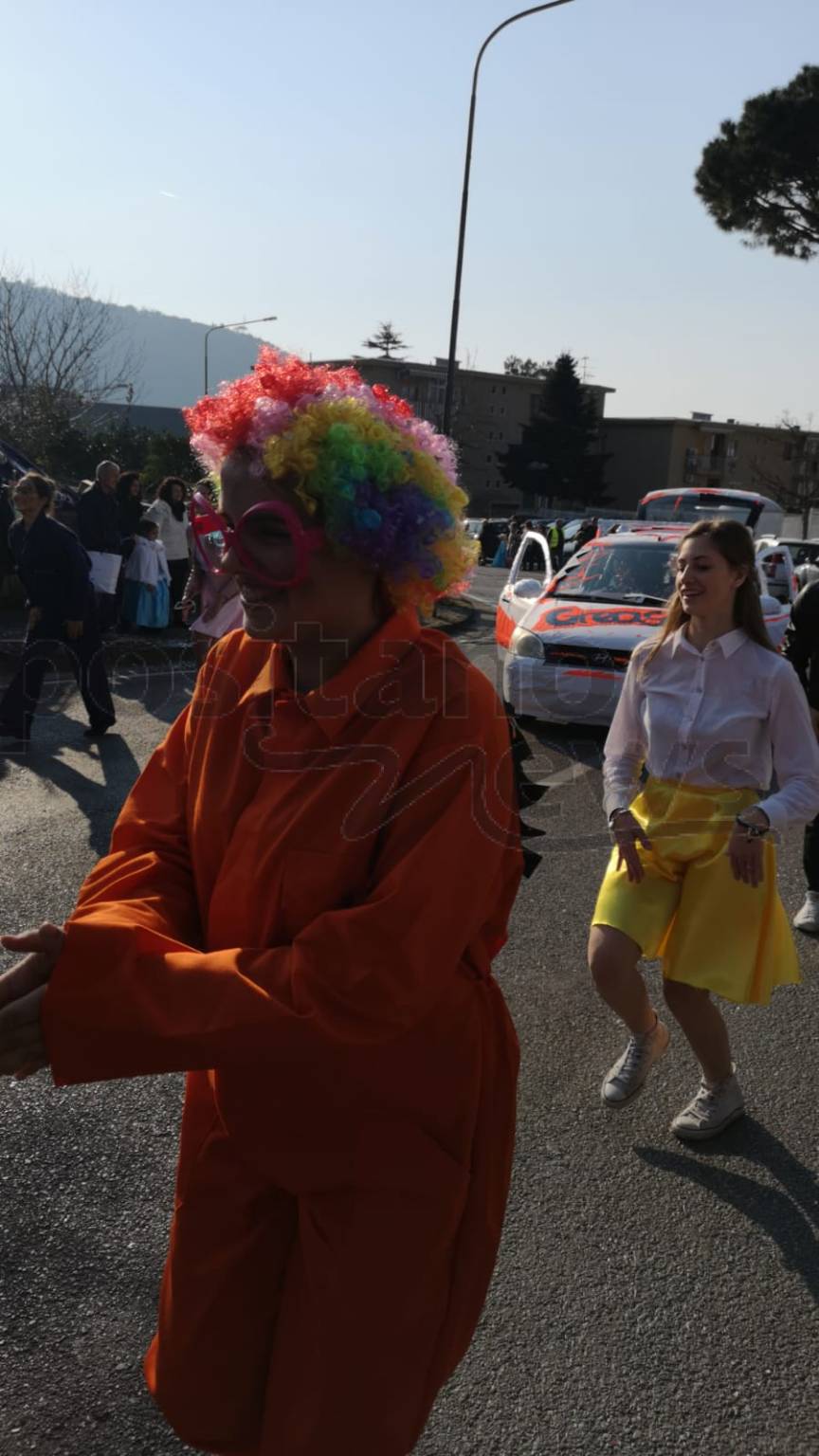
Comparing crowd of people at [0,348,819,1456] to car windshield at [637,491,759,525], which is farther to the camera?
car windshield at [637,491,759,525]

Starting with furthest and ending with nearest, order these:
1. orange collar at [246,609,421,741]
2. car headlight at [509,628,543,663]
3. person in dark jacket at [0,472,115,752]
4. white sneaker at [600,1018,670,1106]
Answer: car headlight at [509,628,543,663] < person in dark jacket at [0,472,115,752] < white sneaker at [600,1018,670,1106] < orange collar at [246,609,421,741]

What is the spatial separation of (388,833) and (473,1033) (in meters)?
0.36

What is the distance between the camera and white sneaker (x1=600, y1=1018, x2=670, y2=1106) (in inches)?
144

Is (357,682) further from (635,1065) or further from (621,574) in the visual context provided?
(621,574)

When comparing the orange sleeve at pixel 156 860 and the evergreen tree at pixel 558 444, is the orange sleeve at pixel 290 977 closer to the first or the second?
the orange sleeve at pixel 156 860

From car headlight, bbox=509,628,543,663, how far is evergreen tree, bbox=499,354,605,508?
62996 millimetres

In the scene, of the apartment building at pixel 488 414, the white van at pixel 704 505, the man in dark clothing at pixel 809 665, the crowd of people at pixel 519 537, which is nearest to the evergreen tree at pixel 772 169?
the crowd of people at pixel 519 537

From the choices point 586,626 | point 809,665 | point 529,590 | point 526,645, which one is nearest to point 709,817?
point 809,665

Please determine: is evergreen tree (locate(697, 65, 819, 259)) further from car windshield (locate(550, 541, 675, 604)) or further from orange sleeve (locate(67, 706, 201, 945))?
orange sleeve (locate(67, 706, 201, 945))

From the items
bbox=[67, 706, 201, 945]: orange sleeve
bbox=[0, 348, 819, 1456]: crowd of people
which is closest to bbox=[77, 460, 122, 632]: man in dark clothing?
bbox=[67, 706, 201, 945]: orange sleeve

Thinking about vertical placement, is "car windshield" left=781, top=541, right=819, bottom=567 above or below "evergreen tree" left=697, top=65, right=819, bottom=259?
below

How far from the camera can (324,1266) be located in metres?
1.60

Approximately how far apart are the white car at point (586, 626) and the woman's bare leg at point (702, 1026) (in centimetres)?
536

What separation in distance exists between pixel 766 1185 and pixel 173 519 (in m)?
11.3
